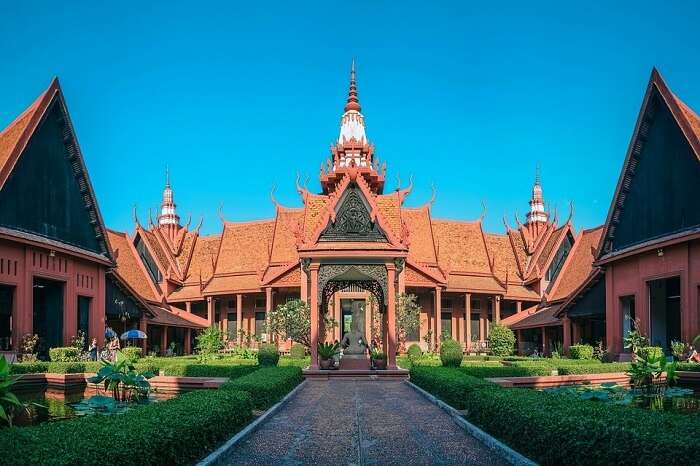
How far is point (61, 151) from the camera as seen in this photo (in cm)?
2350

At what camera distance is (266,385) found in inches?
469

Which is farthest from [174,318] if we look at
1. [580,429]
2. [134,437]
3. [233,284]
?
[580,429]

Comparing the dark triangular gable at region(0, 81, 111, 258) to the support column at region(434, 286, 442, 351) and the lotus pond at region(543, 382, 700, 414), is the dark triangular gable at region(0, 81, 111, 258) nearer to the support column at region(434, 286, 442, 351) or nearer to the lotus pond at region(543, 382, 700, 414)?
the lotus pond at region(543, 382, 700, 414)

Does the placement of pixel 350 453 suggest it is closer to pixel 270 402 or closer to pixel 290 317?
pixel 270 402

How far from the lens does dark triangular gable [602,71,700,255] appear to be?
19234mm

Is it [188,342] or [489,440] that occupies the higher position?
[489,440]

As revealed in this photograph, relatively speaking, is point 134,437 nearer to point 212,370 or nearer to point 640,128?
point 212,370

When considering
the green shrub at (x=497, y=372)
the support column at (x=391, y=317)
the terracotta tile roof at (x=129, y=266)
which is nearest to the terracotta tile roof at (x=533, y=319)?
the support column at (x=391, y=317)

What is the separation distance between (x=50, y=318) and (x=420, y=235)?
21.8m

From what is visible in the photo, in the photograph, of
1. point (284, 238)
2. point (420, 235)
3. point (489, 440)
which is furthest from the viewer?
point (420, 235)

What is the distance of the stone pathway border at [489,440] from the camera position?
22.9ft

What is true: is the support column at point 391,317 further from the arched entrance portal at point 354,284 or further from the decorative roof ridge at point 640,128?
the decorative roof ridge at point 640,128

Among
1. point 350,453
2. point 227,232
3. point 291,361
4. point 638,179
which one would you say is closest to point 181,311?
point 227,232

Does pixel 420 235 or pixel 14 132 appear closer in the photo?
pixel 14 132
